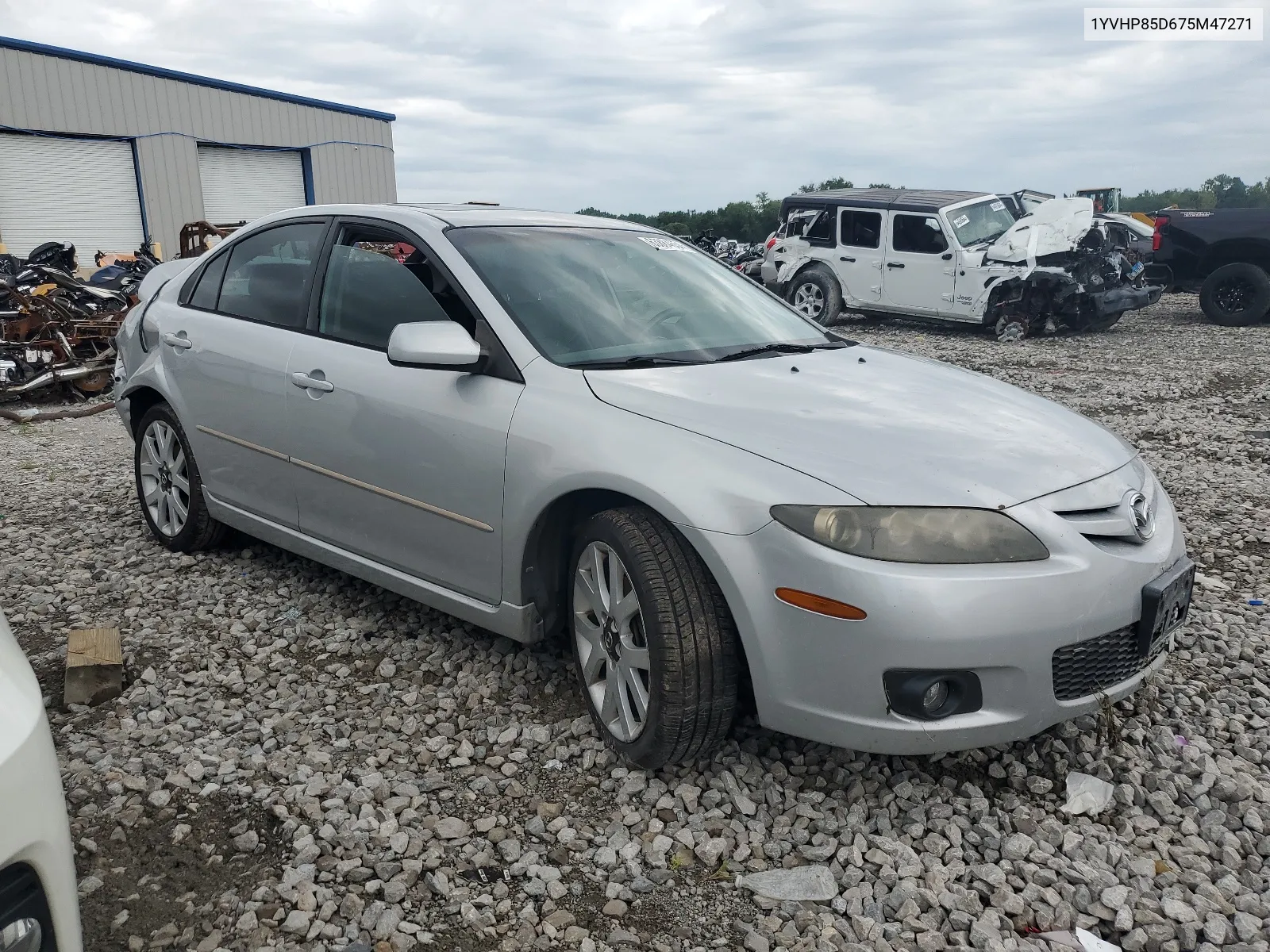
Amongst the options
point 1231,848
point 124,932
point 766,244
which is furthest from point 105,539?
point 766,244

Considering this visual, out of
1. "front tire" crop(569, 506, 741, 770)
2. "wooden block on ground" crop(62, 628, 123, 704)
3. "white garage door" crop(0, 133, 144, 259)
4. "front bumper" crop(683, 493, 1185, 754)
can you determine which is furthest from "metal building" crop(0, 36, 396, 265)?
"front bumper" crop(683, 493, 1185, 754)

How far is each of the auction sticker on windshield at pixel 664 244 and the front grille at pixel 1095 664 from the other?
221 centimetres

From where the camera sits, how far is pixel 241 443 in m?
3.95

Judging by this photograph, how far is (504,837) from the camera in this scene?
256cm

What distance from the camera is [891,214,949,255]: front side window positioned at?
12.7 meters

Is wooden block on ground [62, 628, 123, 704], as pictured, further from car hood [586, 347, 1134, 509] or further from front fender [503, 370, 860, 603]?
car hood [586, 347, 1134, 509]

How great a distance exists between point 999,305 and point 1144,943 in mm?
11339

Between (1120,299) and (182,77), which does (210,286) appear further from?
(182,77)

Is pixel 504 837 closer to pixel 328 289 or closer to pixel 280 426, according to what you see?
pixel 280 426

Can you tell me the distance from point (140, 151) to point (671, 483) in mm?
21977

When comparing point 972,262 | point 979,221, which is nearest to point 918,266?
point 972,262

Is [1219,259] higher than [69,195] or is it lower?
lower

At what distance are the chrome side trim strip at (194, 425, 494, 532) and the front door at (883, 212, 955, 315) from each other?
10.6 meters

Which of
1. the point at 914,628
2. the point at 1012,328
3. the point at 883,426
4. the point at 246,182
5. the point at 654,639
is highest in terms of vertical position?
the point at 246,182
